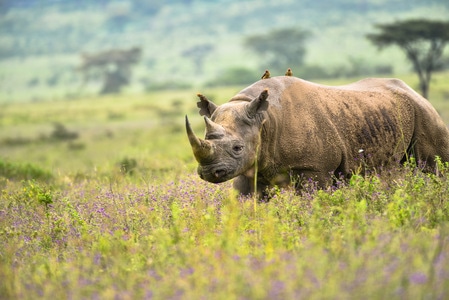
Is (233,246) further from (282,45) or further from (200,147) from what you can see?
(282,45)

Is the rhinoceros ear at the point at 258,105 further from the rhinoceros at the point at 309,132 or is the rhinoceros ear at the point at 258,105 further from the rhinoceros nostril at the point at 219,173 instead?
the rhinoceros nostril at the point at 219,173

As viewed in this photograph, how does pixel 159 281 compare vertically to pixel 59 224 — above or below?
above

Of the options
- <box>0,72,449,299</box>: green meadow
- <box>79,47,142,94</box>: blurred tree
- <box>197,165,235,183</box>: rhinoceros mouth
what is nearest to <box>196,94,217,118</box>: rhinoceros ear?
<box>0,72,449,299</box>: green meadow

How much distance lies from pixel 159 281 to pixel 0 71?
102018 millimetres

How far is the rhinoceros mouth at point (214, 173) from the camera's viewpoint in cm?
590

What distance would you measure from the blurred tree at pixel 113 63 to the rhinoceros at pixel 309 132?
198 feet

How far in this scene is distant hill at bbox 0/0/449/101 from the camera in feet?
285

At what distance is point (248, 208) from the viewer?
6012 millimetres

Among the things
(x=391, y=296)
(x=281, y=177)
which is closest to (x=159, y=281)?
(x=391, y=296)

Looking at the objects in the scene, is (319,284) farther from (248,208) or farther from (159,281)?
(248,208)

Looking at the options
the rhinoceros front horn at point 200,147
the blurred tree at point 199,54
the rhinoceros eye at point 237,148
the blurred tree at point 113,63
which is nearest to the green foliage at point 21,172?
the rhinoceros eye at point 237,148

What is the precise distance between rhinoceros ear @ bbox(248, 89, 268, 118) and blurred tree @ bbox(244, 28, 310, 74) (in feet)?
199

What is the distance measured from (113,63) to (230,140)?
207 ft

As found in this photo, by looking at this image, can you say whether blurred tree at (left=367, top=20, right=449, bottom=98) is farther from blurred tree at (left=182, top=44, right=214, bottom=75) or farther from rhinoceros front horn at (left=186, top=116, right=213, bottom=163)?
blurred tree at (left=182, top=44, right=214, bottom=75)
